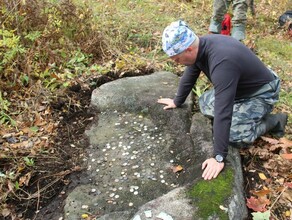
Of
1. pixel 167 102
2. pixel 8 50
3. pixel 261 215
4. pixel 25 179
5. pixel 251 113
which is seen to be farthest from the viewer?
pixel 8 50

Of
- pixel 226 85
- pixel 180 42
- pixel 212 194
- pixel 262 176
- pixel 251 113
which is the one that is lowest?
pixel 262 176

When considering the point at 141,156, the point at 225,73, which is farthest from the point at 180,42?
→ the point at 141,156

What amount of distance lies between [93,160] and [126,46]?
8.09 ft

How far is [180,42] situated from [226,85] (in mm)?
520

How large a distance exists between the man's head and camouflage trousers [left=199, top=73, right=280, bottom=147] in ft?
2.57

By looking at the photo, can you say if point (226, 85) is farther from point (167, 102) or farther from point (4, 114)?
point (4, 114)

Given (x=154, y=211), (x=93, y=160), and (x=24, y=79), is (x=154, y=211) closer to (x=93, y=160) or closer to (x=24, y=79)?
(x=93, y=160)

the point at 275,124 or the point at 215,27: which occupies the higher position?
the point at 215,27

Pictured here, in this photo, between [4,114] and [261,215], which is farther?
[4,114]

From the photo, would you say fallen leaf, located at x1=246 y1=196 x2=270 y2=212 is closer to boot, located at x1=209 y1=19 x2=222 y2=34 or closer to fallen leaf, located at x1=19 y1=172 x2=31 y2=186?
fallen leaf, located at x1=19 y1=172 x2=31 y2=186

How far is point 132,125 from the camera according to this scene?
12.2 ft

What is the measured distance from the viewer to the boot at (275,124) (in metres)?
3.39

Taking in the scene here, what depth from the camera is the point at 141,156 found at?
3285 millimetres

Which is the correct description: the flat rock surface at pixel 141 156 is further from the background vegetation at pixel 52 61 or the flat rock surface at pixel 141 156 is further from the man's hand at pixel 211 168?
the background vegetation at pixel 52 61
